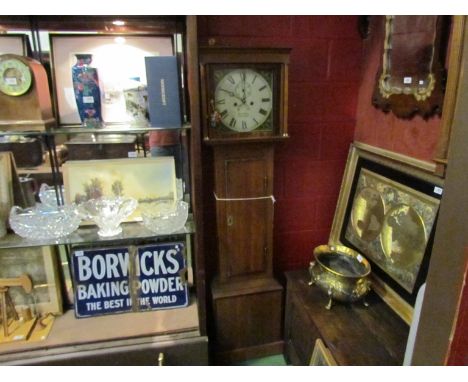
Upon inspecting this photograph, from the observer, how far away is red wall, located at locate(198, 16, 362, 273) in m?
1.49

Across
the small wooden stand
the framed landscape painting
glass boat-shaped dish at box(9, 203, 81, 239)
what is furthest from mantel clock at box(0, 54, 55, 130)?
the small wooden stand

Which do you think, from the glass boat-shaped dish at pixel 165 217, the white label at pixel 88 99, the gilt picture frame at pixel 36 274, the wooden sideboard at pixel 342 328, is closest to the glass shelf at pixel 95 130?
the white label at pixel 88 99

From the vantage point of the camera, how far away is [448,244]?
0.41 meters

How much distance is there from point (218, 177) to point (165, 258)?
1.41 feet

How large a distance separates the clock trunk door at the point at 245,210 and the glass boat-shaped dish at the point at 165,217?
7.5 inches

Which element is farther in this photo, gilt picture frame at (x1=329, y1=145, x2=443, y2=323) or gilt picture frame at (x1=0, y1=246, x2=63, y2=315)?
gilt picture frame at (x1=0, y1=246, x2=63, y2=315)

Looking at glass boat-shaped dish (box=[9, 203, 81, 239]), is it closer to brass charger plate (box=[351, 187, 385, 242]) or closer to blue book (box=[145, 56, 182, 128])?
blue book (box=[145, 56, 182, 128])

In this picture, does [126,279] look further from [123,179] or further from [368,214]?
[368,214]

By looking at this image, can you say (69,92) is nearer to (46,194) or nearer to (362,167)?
(46,194)

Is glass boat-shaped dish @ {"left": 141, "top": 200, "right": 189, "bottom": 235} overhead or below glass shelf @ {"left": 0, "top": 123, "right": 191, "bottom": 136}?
below

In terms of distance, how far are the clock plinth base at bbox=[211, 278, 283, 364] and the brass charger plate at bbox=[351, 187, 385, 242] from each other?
1.57ft

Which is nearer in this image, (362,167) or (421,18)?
(421,18)

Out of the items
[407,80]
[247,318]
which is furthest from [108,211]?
[407,80]
